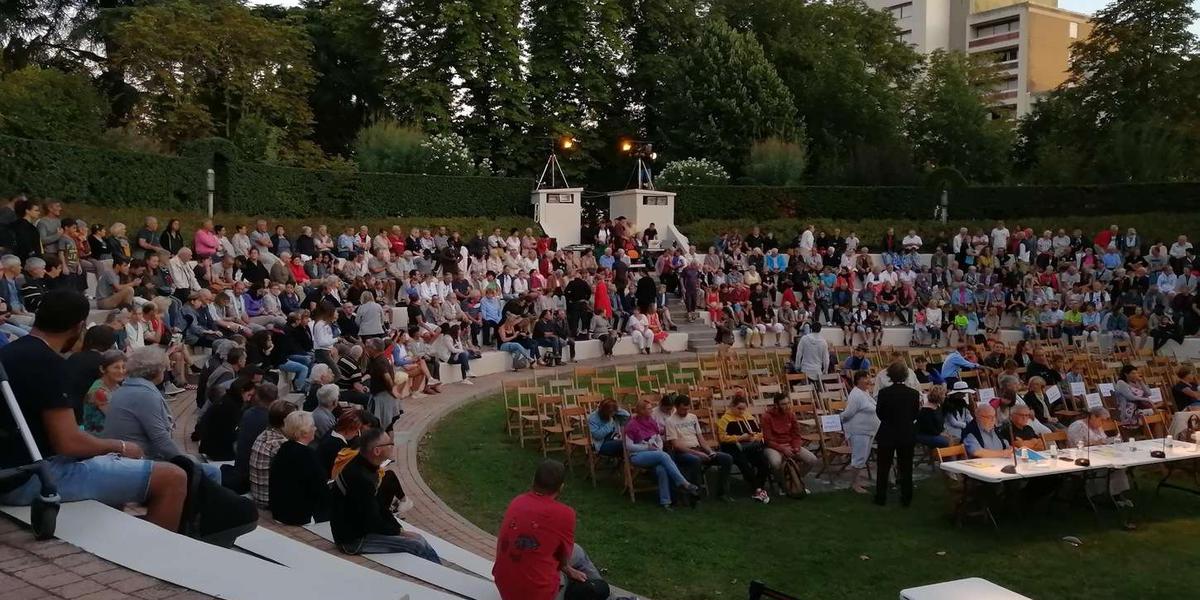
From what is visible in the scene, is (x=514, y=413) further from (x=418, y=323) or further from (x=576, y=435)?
(x=418, y=323)

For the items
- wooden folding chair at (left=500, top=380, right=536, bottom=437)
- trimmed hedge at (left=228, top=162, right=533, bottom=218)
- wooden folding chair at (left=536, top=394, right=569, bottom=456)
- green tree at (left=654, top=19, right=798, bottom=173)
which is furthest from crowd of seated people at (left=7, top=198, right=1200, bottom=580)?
green tree at (left=654, top=19, right=798, bottom=173)

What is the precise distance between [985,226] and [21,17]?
3270 centimetres

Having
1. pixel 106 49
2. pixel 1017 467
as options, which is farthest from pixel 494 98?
pixel 1017 467

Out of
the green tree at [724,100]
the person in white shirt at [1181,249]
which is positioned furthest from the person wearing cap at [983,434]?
the green tree at [724,100]

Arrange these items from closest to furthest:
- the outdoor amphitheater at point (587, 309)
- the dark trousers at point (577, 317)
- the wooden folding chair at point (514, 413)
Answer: the outdoor amphitheater at point (587, 309) < the wooden folding chair at point (514, 413) < the dark trousers at point (577, 317)

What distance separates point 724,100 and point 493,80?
30.0 feet

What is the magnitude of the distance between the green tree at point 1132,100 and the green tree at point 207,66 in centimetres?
2908

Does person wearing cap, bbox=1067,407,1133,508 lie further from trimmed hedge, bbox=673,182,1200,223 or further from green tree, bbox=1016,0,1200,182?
green tree, bbox=1016,0,1200,182

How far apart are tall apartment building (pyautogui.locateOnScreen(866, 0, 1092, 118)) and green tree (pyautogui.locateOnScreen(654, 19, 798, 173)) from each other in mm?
33494

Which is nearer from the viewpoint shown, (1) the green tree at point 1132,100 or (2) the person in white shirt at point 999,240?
(2) the person in white shirt at point 999,240

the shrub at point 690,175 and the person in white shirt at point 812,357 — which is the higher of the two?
the shrub at point 690,175

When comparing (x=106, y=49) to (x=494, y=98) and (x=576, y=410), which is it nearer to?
(x=494, y=98)

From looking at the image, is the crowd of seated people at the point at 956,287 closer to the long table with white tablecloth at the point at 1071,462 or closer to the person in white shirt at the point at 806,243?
the person in white shirt at the point at 806,243

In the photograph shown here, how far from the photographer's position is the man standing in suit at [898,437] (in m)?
10.1
